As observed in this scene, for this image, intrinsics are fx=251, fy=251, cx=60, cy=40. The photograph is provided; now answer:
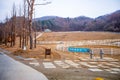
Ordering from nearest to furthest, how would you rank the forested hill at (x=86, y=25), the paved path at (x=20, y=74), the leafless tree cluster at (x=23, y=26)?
the paved path at (x=20, y=74), the leafless tree cluster at (x=23, y=26), the forested hill at (x=86, y=25)

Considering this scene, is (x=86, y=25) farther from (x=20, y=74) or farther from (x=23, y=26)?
(x=20, y=74)

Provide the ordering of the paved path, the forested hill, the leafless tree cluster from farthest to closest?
the forested hill → the leafless tree cluster → the paved path

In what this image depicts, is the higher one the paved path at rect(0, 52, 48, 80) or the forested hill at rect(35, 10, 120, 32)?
the forested hill at rect(35, 10, 120, 32)

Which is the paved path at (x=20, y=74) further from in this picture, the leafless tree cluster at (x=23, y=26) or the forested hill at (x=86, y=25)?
the forested hill at (x=86, y=25)

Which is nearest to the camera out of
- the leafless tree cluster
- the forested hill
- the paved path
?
the paved path

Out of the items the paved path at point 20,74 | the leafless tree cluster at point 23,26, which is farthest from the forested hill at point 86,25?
the paved path at point 20,74

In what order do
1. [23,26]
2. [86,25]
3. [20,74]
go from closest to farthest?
[20,74]
[23,26]
[86,25]

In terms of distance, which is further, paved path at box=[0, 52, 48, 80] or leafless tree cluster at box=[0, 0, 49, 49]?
leafless tree cluster at box=[0, 0, 49, 49]

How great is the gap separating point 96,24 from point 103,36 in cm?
6278

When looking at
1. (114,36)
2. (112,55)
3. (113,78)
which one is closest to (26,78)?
(113,78)

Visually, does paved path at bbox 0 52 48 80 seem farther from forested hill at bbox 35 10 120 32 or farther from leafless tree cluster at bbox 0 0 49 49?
forested hill at bbox 35 10 120 32

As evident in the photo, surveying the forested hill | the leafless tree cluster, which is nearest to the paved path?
the leafless tree cluster

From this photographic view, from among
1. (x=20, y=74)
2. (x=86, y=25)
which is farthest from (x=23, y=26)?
(x=86, y=25)

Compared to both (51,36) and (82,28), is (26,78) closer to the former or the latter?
(51,36)
